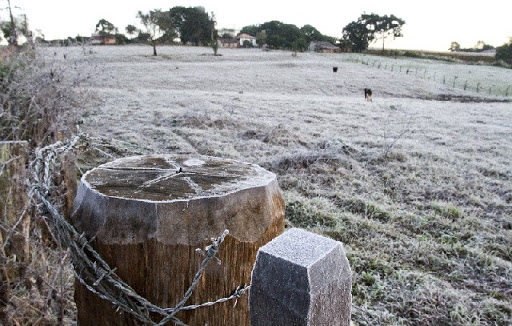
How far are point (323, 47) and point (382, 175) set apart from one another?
63.3 metres

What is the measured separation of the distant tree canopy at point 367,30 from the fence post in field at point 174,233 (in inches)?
2800

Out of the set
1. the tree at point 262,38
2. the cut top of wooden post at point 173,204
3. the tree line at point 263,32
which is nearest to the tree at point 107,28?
the tree line at point 263,32

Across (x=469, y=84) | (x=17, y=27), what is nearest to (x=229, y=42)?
(x=469, y=84)

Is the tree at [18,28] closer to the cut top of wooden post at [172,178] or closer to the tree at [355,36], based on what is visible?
the cut top of wooden post at [172,178]

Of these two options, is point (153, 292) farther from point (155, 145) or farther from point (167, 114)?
point (167, 114)

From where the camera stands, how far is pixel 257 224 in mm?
1397

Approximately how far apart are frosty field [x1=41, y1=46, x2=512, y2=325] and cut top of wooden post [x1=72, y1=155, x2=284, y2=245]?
1.48 metres

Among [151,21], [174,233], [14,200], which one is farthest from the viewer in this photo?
[151,21]

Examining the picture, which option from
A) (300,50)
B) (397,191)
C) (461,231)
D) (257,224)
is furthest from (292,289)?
(300,50)

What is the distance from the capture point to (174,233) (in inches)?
48.8

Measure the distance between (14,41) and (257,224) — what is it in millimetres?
10528

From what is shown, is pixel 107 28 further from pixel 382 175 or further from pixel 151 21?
pixel 382 175

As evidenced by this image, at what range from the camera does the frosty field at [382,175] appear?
3547mm

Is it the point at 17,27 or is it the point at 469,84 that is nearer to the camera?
the point at 17,27
